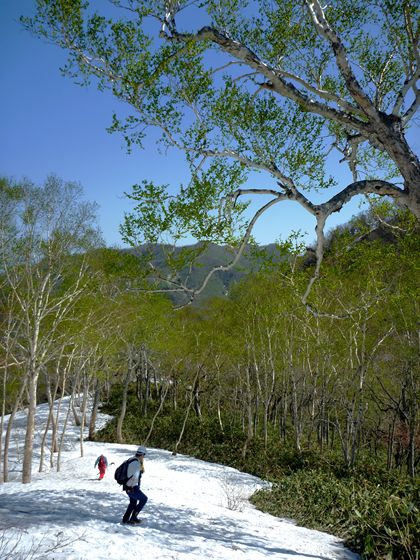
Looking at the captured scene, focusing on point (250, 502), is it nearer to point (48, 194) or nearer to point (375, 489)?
point (375, 489)

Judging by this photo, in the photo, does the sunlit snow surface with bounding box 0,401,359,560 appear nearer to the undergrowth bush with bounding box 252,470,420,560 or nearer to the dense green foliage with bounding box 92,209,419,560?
the undergrowth bush with bounding box 252,470,420,560

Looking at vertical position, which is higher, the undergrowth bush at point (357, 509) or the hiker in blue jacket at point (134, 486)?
the hiker in blue jacket at point (134, 486)

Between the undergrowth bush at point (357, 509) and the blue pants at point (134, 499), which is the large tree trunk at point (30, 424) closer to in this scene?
the blue pants at point (134, 499)

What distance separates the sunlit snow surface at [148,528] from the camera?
681 centimetres

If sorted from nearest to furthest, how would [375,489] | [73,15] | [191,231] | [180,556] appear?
[73,15] → [180,556] → [191,231] → [375,489]

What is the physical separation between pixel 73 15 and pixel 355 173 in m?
5.70

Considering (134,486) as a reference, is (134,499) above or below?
below

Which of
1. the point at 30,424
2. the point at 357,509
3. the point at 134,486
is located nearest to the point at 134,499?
the point at 134,486

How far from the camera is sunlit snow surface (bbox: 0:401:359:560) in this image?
6.81 meters

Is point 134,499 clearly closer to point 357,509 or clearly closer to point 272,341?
point 357,509

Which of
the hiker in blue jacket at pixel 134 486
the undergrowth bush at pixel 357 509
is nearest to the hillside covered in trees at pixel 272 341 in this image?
the undergrowth bush at pixel 357 509

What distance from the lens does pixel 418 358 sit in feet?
55.6

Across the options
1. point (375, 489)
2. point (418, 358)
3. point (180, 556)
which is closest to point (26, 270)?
point (180, 556)

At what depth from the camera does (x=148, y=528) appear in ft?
28.8
